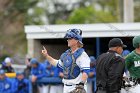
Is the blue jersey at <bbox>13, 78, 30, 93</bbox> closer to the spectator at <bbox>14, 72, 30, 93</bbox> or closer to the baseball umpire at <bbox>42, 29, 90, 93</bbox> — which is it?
the spectator at <bbox>14, 72, 30, 93</bbox>

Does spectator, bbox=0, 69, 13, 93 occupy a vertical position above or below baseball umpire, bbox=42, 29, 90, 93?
below


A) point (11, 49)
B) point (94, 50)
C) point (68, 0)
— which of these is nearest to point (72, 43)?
point (94, 50)

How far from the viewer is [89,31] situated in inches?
626

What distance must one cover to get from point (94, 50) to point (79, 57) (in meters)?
8.09

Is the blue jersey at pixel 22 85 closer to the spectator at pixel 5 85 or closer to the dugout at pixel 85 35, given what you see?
the spectator at pixel 5 85

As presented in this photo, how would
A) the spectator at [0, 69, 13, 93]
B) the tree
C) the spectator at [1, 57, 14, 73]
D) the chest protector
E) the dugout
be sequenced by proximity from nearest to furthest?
the chest protector, the dugout, the spectator at [0, 69, 13, 93], the spectator at [1, 57, 14, 73], the tree

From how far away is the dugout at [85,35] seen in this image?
15.4 meters

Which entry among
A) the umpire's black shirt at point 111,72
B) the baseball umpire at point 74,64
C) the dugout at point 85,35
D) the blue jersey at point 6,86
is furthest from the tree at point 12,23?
the umpire's black shirt at point 111,72

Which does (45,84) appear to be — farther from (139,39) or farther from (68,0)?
(68,0)

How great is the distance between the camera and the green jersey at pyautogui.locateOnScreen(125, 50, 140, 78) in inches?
389

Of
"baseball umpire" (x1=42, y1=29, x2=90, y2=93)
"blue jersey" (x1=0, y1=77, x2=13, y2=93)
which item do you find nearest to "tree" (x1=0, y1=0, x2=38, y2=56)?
"blue jersey" (x1=0, y1=77, x2=13, y2=93)

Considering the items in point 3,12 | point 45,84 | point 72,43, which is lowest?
point 45,84

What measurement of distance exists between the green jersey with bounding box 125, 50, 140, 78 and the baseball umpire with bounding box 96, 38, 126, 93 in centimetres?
11

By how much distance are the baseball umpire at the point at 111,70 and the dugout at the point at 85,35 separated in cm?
514
